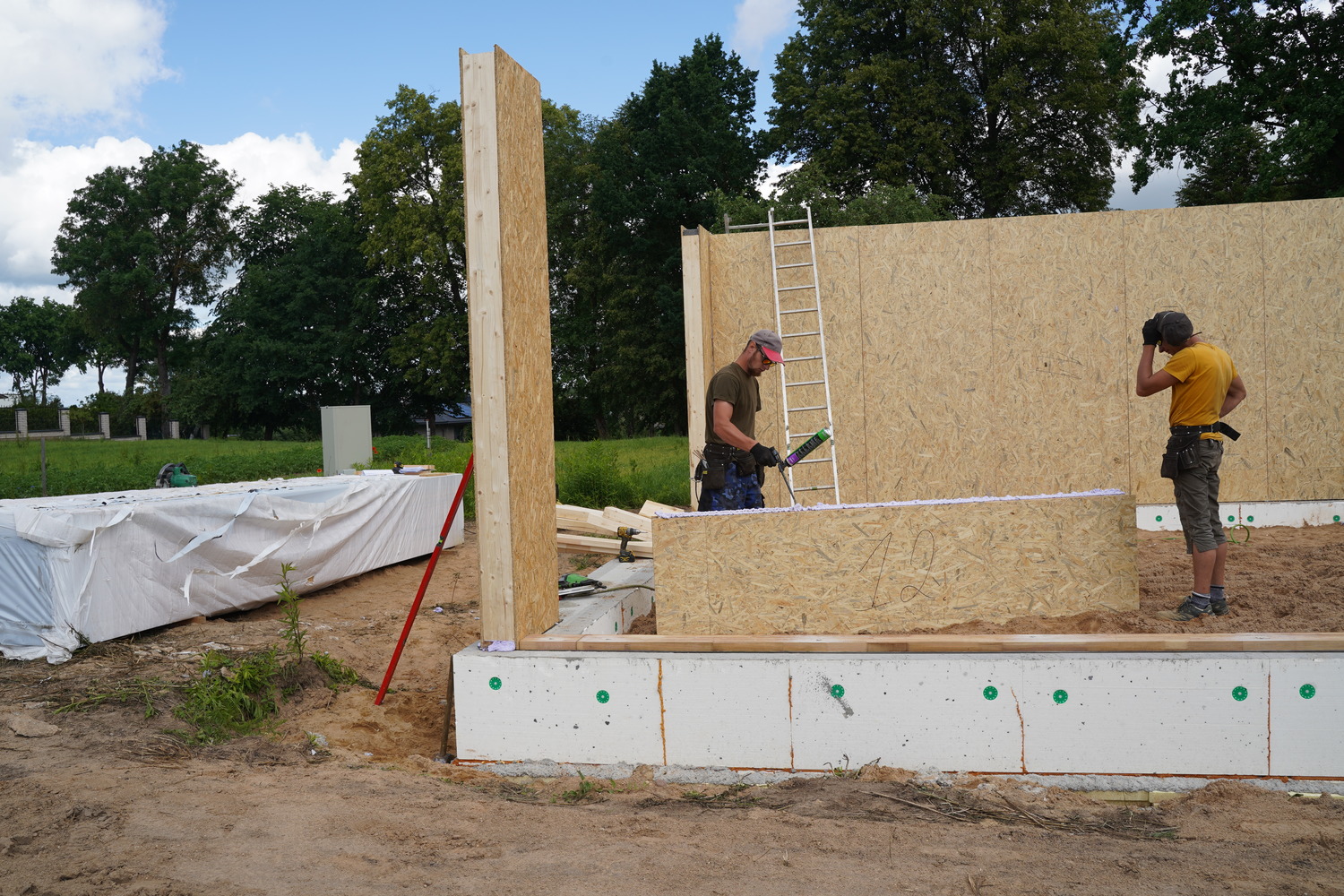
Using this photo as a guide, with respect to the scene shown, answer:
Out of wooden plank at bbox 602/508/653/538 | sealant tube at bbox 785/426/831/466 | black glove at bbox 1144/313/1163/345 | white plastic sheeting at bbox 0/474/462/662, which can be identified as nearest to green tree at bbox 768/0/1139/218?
wooden plank at bbox 602/508/653/538

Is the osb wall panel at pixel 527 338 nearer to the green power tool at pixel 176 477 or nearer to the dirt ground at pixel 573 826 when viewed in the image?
the dirt ground at pixel 573 826

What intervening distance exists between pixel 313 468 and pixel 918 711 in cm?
1590

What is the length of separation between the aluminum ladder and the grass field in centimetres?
268

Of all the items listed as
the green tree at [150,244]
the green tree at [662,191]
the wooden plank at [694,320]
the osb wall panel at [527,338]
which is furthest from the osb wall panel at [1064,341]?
the green tree at [150,244]

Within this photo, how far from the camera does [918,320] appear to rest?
27.4 ft

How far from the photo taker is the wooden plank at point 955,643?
144 inches

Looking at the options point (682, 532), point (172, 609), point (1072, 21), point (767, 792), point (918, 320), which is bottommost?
point (767, 792)

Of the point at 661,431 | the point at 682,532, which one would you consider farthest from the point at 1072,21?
the point at 682,532

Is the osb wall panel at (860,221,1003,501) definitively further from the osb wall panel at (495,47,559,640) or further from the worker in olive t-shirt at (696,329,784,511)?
the osb wall panel at (495,47,559,640)

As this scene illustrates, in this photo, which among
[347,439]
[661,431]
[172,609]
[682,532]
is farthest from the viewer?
[661,431]

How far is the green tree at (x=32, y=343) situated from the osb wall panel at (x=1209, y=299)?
72.3 metres

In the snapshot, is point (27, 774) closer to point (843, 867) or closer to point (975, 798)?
point (843, 867)

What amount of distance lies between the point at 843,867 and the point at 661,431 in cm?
3182

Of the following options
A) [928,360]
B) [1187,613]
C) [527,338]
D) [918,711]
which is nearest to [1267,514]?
[928,360]
